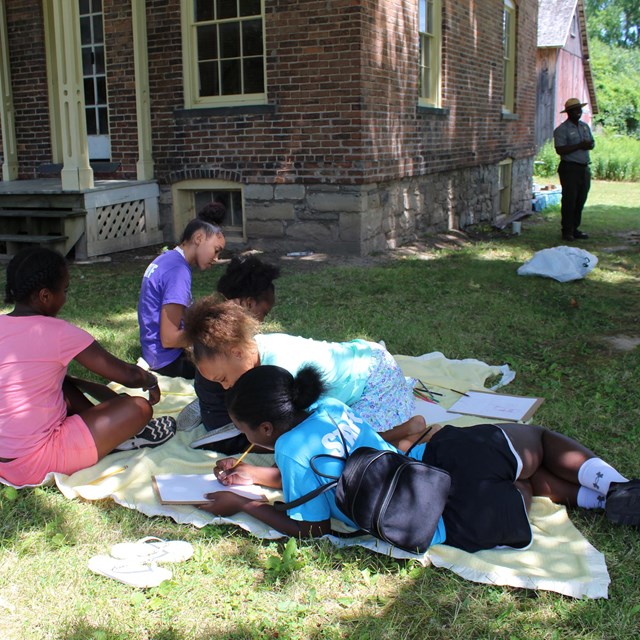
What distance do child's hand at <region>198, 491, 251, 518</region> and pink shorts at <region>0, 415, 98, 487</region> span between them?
2.44ft

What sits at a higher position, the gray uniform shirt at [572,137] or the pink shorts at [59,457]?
the gray uniform shirt at [572,137]

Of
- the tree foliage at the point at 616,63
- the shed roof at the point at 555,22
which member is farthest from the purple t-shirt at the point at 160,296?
the tree foliage at the point at 616,63

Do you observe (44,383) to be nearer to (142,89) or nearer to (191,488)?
(191,488)

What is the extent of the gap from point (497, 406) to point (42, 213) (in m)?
6.33

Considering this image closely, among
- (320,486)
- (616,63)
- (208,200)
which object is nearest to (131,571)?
(320,486)

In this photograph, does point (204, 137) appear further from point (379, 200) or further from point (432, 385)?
point (432, 385)

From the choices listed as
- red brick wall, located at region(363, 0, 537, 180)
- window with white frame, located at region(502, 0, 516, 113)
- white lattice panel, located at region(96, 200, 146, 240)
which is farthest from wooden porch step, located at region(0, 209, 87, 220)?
window with white frame, located at region(502, 0, 516, 113)

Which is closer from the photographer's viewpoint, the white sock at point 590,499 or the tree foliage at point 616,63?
the white sock at point 590,499

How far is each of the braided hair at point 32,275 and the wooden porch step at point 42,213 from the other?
18.2 feet

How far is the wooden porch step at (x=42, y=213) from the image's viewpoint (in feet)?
28.6

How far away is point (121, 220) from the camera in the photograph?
944 cm

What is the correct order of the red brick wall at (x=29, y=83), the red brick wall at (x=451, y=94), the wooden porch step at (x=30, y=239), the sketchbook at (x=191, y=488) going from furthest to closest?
the red brick wall at (x=29, y=83) < the red brick wall at (x=451, y=94) < the wooden porch step at (x=30, y=239) < the sketchbook at (x=191, y=488)

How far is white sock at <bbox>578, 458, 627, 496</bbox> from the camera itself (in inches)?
120

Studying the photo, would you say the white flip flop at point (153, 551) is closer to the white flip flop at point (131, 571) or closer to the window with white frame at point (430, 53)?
the white flip flop at point (131, 571)
